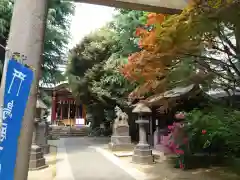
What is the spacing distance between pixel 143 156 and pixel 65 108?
72.9ft

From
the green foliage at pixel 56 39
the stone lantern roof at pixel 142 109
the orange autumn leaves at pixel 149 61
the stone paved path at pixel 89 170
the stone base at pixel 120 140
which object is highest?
the green foliage at pixel 56 39

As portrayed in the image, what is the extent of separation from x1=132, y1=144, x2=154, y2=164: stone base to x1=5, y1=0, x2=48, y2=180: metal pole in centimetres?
703

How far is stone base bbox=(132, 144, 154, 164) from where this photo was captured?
28.6 feet

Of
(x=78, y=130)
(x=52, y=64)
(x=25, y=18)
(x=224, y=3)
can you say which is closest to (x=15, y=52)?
(x=25, y=18)

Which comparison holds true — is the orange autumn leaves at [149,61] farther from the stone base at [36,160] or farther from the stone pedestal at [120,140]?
the stone pedestal at [120,140]

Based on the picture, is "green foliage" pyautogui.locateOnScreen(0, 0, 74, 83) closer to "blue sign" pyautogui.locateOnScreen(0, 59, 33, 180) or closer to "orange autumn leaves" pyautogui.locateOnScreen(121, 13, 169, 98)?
"orange autumn leaves" pyautogui.locateOnScreen(121, 13, 169, 98)

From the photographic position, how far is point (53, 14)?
498 inches

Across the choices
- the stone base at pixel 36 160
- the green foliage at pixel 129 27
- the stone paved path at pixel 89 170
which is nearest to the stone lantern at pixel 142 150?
the stone paved path at pixel 89 170

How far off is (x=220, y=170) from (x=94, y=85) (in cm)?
1032

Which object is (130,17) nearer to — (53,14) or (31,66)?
(53,14)

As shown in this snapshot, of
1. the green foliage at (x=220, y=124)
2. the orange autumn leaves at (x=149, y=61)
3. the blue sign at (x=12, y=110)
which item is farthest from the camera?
the green foliage at (x=220, y=124)

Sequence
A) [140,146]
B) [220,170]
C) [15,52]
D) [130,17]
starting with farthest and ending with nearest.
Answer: [130,17] < [140,146] < [220,170] < [15,52]

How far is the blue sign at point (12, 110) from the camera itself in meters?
2.07

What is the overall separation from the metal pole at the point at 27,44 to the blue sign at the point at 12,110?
0.20ft
